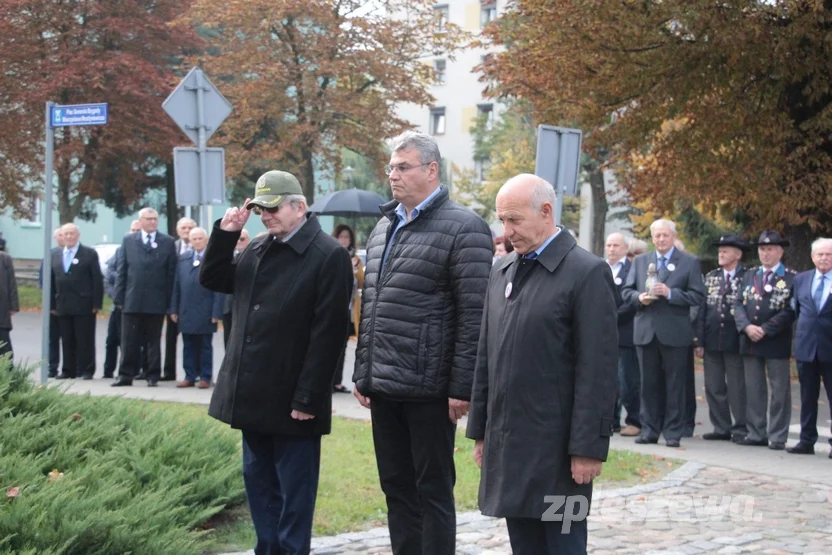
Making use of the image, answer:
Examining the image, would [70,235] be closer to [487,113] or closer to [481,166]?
[487,113]

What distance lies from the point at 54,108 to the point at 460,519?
25.6 ft

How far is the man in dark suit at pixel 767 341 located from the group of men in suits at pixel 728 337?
0.01m

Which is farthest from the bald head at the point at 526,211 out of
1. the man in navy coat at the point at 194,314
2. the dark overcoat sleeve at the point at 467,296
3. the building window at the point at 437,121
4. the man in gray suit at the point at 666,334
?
the building window at the point at 437,121

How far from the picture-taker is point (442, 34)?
97.2ft

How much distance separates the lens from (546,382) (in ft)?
15.4

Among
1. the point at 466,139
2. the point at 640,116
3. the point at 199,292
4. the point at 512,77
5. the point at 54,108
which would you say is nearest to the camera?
the point at 54,108

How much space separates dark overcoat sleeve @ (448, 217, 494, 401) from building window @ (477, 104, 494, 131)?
2305 inches

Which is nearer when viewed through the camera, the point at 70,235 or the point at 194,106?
the point at 194,106

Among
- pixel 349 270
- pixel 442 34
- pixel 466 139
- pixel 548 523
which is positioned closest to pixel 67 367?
pixel 349 270

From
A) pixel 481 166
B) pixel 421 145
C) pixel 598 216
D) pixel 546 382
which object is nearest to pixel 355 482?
pixel 421 145

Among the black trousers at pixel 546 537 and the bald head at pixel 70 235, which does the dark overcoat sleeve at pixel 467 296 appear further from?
the bald head at pixel 70 235

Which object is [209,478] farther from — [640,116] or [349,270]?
[640,116]

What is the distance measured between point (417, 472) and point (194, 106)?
7752 mm

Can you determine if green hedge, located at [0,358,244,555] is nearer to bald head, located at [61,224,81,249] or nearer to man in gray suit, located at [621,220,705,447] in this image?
man in gray suit, located at [621,220,705,447]
